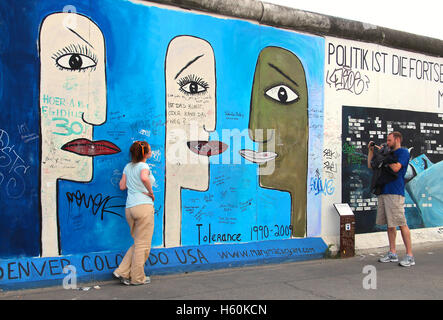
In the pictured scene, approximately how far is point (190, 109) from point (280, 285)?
2.58 metres

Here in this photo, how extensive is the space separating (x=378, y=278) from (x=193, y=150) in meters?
2.91

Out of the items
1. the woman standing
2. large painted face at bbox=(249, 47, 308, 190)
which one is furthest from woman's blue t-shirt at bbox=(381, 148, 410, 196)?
the woman standing

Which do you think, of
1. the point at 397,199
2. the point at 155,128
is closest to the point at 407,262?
the point at 397,199

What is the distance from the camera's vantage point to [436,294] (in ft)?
16.2

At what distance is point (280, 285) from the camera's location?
5.29m

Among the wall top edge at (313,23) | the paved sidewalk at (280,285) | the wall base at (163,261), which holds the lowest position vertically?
the paved sidewalk at (280,285)

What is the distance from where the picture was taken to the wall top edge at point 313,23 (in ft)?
20.6

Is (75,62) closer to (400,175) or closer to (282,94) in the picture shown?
(282,94)

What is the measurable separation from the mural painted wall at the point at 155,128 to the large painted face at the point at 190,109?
0.6 inches

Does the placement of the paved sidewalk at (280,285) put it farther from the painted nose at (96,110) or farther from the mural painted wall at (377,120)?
the painted nose at (96,110)

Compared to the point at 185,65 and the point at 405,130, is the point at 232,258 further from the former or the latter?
the point at 405,130

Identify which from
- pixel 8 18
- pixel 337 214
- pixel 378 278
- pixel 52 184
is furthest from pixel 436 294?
pixel 8 18

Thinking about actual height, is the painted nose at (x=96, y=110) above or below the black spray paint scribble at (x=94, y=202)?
above

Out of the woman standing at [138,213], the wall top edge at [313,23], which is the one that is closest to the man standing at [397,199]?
the wall top edge at [313,23]
